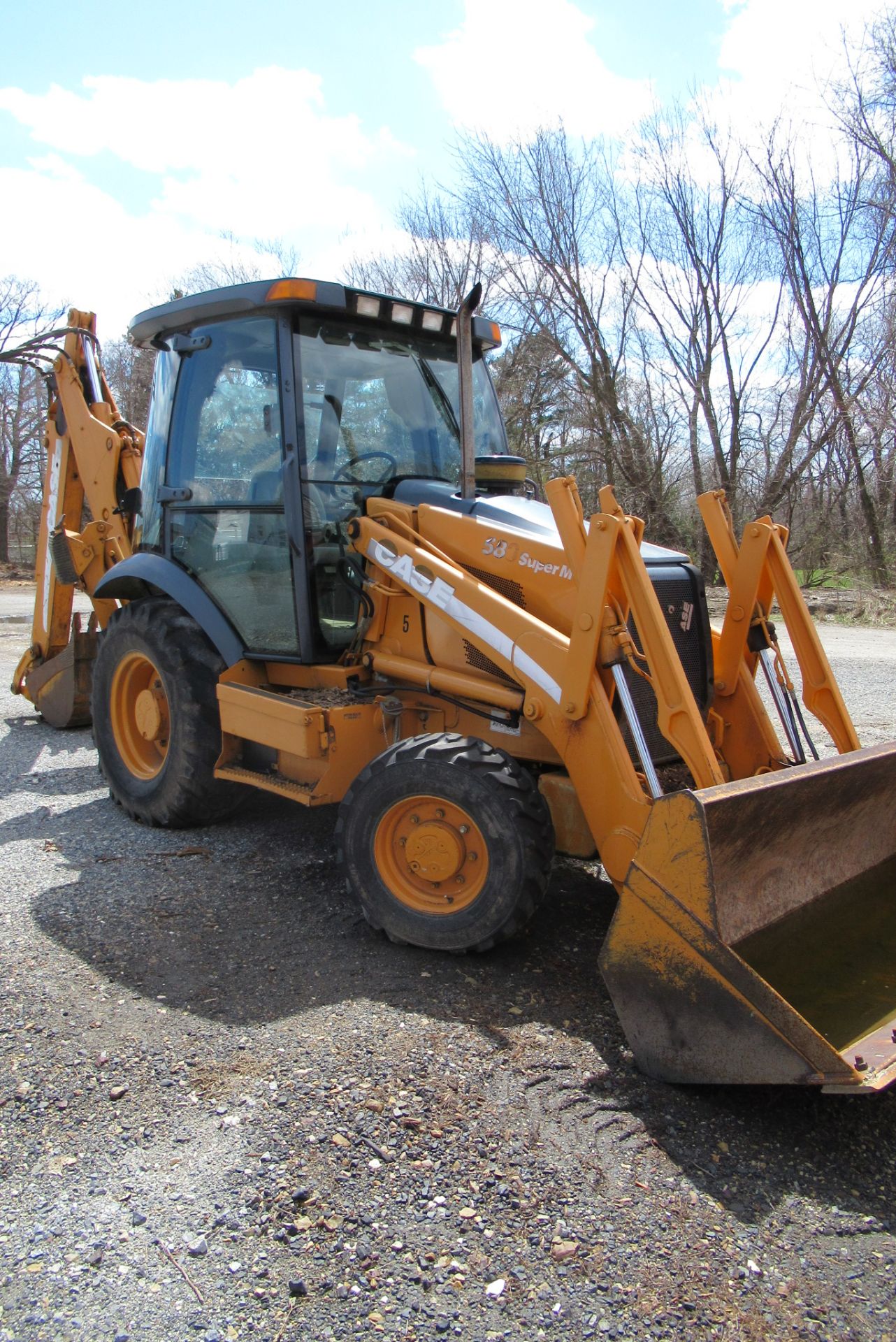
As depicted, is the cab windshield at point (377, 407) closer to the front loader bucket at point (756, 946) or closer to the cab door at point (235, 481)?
the cab door at point (235, 481)

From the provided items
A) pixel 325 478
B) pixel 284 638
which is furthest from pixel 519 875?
pixel 325 478

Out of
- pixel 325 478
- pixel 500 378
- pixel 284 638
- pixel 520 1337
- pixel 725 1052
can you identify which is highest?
pixel 500 378

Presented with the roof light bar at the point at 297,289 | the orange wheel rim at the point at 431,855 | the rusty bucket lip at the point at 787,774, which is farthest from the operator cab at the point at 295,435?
the rusty bucket lip at the point at 787,774

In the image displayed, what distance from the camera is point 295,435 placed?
4367mm

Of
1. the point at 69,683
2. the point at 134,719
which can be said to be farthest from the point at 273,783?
the point at 69,683

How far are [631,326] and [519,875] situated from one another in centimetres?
1898

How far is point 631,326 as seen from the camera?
20.4m

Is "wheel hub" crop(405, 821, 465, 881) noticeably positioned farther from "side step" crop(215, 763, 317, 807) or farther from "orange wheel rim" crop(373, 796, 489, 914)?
"side step" crop(215, 763, 317, 807)

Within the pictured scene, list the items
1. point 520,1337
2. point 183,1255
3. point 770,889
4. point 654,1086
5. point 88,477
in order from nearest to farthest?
point 520,1337, point 183,1255, point 654,1086, point 770,889, point 88,477

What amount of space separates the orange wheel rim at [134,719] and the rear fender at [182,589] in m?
0.43

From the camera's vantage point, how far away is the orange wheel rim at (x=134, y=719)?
5.26 meters

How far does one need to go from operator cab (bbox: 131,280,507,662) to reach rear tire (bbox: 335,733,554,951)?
1074mm

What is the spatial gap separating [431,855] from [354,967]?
0.48 metres

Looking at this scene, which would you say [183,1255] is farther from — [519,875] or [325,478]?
[325,478]
